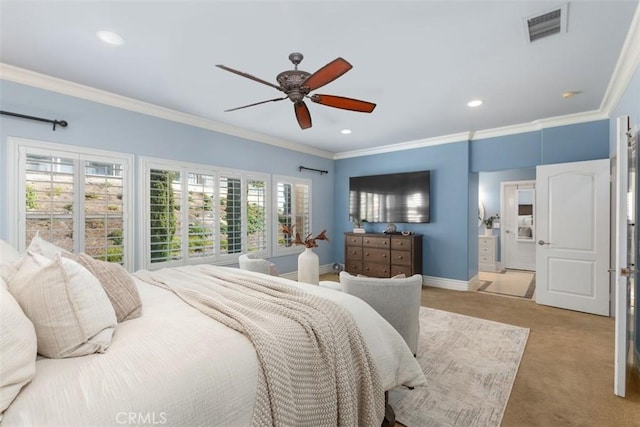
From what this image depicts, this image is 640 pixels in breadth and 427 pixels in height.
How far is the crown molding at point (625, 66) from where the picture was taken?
2164 millimetres

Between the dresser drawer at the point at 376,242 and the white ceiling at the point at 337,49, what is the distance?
2.32 meters

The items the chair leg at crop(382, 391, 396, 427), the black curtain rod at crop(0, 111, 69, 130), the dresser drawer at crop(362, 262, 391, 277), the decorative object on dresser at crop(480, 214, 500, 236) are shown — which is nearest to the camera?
the chair leg at crop(382, 391, 396, 427)

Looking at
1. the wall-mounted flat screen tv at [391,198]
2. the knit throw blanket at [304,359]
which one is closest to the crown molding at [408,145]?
the wall-mounted flat screen tv at [391,198]

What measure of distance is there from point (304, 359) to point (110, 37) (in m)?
2.69

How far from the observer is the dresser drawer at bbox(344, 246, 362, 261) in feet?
18.3

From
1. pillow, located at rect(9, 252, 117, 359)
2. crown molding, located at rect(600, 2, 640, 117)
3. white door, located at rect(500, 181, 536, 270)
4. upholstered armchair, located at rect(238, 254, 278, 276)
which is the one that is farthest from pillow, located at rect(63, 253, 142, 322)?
white door, located at rect(500, 181, 536, 270)

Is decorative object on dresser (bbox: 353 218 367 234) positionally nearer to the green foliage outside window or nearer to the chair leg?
the green foliage outside window

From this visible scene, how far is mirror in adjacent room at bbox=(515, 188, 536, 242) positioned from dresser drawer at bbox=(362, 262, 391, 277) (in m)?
3.83

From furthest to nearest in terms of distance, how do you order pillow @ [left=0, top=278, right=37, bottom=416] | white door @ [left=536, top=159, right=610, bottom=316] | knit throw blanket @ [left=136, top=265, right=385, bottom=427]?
white door @ [left=536, top=159, right=610, bottom=316] < knit throw blanket @ [left=136, top=265, right=385, bottom=427] < pillow @ [left=0, top=278, right=37, bottom=416]

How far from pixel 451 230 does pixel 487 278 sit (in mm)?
1859

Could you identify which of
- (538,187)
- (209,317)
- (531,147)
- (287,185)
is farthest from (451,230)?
(209,317)

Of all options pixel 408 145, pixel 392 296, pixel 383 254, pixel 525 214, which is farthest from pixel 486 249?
pixel 392 296

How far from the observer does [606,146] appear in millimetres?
3857

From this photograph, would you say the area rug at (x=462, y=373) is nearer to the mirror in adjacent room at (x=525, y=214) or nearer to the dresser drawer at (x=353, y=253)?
the dresser drawer at (x=353, y=253)
